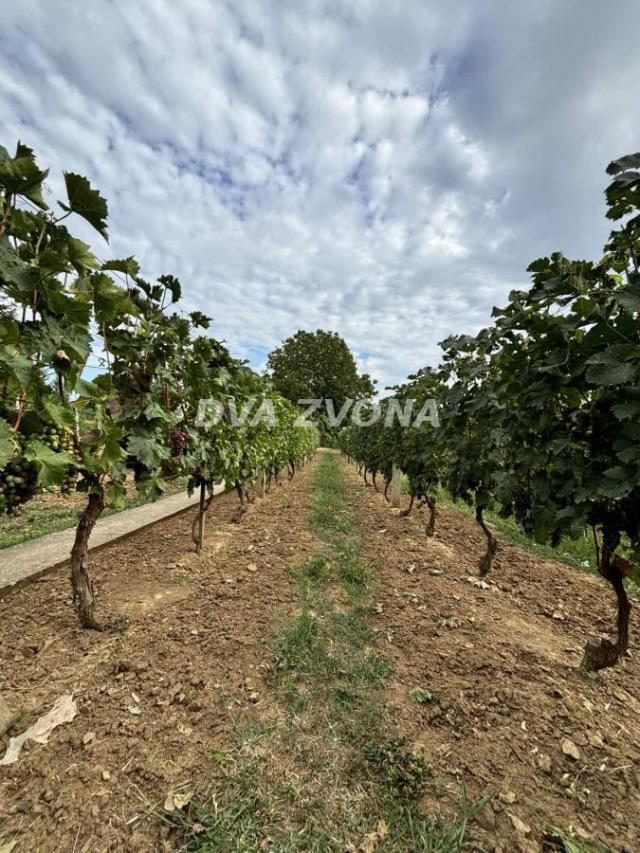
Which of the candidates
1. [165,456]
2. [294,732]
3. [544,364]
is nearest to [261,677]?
[294,732]

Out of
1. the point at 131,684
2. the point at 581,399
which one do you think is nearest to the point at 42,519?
the point at 131,684

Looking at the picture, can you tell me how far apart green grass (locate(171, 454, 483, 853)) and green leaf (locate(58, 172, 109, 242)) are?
2814mm

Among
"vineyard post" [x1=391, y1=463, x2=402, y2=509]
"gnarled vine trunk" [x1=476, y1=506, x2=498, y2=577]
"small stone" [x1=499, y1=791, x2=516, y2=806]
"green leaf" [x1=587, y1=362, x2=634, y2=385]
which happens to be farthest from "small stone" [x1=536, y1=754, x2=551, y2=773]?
"vineyard post" [x1=391, y1=463, x2=402, y2=509]

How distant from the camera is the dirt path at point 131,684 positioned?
5.68 ft

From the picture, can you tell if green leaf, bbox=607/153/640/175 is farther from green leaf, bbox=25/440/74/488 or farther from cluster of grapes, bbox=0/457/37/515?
cluster of grapes, bbox=0/457/37/515

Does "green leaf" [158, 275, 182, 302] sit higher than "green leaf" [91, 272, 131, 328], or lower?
higher

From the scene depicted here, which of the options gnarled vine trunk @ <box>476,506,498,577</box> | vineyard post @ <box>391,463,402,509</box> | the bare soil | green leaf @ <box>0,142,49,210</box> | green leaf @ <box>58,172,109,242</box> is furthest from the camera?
vineyard post @ <box>391,463,402,509</box>

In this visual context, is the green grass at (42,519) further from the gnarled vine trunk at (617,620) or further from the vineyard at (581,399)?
the gnarled vine trunk at (617,620)

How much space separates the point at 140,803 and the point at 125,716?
24.6 inches

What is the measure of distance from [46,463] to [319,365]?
135 ft

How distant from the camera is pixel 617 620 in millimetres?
2504

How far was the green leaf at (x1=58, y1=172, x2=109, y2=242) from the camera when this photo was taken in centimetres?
147

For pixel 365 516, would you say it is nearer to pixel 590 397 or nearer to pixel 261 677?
pixel 261 677

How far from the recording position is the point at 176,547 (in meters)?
5.55
